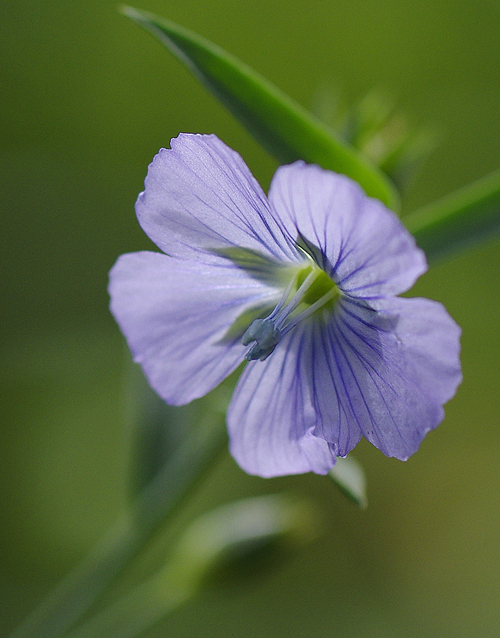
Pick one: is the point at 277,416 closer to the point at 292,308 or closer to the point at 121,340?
the point at 292,308

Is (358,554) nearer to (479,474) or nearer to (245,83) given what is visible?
(479,474)

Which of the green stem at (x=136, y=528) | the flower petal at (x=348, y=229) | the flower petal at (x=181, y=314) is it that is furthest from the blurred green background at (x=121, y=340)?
the flower petal at (x=348, y=229)

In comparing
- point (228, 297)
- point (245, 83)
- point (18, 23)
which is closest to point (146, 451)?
point (228, 297)

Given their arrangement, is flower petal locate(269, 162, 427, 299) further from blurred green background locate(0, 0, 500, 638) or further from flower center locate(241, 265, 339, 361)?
blurred green background locate(0, 0, 500, 638)

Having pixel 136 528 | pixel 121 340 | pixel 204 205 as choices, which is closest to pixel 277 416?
pixel 204 205

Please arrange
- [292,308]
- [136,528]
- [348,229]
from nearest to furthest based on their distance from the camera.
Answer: [348,229], [292,308], [136,528]

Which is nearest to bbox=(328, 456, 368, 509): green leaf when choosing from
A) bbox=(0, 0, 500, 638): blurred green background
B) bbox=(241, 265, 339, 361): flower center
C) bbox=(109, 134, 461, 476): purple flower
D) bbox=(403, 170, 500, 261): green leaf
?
bbox=(109, 134, 461, 476): purple flower
